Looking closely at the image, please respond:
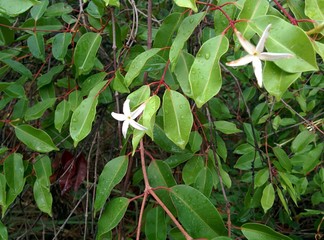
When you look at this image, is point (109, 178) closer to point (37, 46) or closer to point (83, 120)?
point (83, 120)

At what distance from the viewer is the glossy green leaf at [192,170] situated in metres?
1.22

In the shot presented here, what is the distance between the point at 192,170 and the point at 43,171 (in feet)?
1.25

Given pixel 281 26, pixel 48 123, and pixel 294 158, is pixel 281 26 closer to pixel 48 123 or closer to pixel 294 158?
pixel 48 123

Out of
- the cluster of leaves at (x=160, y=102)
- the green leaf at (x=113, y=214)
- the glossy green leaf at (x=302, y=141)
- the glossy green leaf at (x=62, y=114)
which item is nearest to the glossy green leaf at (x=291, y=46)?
the cluster of leaves at (x=160, y=102)

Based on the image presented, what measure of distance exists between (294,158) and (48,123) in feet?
2.87

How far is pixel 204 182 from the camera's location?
115cm

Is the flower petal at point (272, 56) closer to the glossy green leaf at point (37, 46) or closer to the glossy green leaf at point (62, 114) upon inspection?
the glossy green leaf at point (62, 114)

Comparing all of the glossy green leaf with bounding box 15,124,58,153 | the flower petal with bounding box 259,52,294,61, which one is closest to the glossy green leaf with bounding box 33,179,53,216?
the glossy green leaf with bounding box 15,124,58,153

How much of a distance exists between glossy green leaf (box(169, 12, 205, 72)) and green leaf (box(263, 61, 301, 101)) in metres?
0.19

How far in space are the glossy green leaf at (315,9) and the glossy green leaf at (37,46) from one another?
2.56ft

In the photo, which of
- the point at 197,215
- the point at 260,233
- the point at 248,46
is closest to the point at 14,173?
the point at 197,215

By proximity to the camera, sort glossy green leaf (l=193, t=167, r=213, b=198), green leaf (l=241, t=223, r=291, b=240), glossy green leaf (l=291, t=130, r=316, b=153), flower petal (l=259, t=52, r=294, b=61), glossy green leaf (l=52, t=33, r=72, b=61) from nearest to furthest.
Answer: flower petal (l=259, t=52, r=294, b=61) < green leaf (l=241, t=223, r=291, b=240) < glossy green leaf (l=193, t=167, r=213, b=198) < glossy green leaf (l=52, t=33, r=72, b=61) < glossy green leaf (l=291, t=130, r=316, b=153)

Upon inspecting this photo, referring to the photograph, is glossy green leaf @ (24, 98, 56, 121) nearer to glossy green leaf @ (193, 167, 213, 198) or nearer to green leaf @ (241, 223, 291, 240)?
glossy green leaf @ (193, 167, 213, 198)

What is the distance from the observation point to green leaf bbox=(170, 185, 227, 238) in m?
0.86
